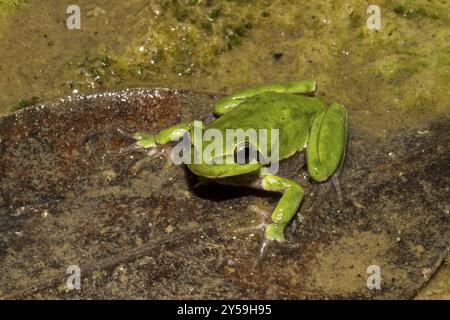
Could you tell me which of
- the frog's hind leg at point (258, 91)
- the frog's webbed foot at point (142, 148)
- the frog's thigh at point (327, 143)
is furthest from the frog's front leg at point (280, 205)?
the frog's webbed foot at point (142, 148)

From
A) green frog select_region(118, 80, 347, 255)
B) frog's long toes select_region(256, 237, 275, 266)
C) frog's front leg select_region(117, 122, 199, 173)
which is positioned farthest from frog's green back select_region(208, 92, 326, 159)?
frog's long toes select_region(256, 237, 275, 266)

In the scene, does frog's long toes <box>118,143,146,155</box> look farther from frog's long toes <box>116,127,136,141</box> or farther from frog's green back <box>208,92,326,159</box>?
frog's green back <box>208,92,326,159</box>

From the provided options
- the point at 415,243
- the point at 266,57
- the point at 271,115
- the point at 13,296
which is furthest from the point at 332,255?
the point at 266,57

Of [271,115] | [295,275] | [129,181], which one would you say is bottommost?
[295,275]

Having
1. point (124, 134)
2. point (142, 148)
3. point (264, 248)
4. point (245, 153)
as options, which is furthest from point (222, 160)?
point (124, 134)

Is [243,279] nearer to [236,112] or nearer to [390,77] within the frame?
[236,112]

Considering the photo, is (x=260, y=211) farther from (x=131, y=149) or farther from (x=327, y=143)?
(x=131, y=149)
